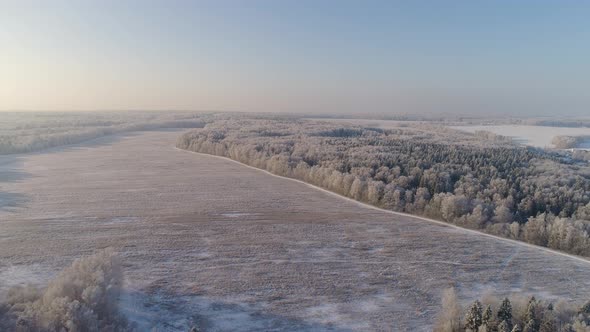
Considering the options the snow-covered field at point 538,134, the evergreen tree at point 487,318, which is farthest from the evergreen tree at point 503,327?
the snow-covered field at point 538,134

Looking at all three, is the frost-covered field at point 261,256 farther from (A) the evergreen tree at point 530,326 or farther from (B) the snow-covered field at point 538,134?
(B) the snow-covered field at point 538,134

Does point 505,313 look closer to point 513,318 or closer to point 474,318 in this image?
point 513,318

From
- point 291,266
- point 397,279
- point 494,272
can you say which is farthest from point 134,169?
point 494,272

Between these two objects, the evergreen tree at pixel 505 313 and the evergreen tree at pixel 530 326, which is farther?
the evergreen tree at pixel 505 313

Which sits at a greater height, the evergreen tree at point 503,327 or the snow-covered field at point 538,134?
the snow-covered field at point 538,134

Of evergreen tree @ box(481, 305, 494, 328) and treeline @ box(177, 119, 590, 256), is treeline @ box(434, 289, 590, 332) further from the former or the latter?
treeline @ box(177, 119, 590, 256)

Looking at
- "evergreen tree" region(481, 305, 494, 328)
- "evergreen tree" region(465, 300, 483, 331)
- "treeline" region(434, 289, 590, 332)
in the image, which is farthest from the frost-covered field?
"evergreen tree" region(481, 305, 494, 328)

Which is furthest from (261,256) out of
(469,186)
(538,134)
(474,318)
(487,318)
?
(538,134)
